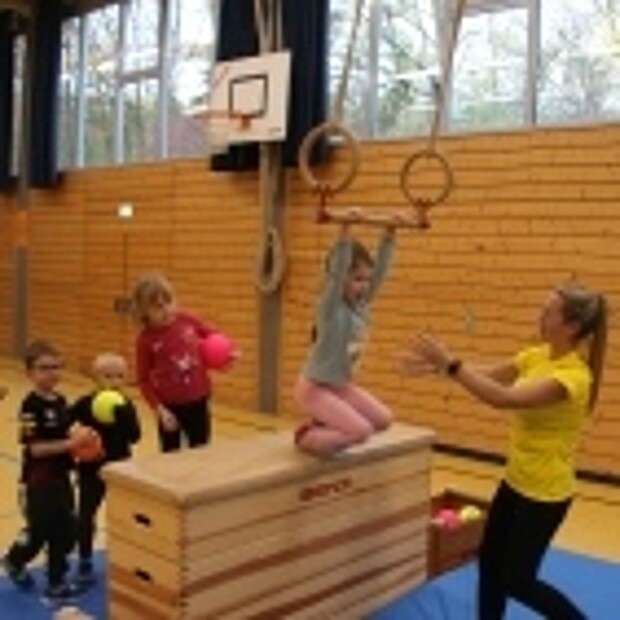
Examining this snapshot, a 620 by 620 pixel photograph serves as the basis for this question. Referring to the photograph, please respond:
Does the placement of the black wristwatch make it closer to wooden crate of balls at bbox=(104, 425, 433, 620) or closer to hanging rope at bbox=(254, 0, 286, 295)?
wooden crate of balls at bbox=(104, 425, 433, 620)

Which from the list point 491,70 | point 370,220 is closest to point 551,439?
point 370,220

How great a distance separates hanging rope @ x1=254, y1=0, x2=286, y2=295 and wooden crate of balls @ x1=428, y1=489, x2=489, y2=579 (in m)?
3.44

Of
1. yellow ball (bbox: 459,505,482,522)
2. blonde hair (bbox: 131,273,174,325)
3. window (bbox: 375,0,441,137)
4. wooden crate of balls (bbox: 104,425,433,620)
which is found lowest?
yellow ball (bbox: 459,505,482,522)

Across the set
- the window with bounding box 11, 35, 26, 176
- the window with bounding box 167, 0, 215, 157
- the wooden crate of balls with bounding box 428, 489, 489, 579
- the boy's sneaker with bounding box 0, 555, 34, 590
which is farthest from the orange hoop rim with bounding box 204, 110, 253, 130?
the boy's sneaker with bounding box 0, 555, 34, 590

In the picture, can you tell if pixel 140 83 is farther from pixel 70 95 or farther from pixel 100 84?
pixel 70 95

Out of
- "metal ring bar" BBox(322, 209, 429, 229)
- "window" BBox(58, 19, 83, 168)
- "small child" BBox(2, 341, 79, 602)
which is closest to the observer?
"metal ring bar" BBox(322, 209, 429, 229)

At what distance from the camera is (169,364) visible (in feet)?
12.3

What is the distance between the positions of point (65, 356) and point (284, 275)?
3.47 m

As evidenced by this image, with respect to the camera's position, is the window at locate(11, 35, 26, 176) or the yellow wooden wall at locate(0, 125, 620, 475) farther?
the window at locate(11, 35, 26, 176)

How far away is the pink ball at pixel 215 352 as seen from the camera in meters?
3.84

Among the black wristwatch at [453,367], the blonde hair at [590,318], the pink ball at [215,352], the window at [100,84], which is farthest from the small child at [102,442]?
the window at [100,84]

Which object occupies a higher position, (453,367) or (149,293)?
(149,293)

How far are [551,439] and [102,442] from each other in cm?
173

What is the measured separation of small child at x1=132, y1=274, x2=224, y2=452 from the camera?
368 cm
